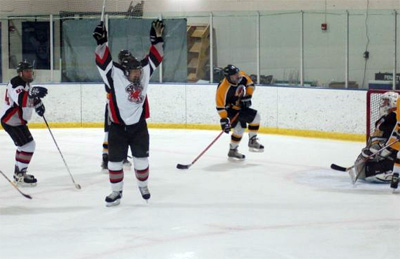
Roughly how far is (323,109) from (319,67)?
2.55 feet

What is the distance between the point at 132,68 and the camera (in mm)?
5961

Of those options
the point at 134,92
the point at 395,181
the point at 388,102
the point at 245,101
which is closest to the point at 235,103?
the point at 245,101

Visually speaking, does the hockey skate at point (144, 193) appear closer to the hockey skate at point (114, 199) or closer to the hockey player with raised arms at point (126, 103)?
the hockey player with raised arms at point (126, 103)

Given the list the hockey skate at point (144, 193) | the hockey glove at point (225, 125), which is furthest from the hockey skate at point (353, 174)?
the hockey skate at point (144, 193)

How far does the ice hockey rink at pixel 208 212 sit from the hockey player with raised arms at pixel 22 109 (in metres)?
0.21

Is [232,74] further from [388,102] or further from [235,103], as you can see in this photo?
[388,102]

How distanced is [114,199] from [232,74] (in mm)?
2425

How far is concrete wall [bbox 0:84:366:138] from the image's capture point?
9.88m

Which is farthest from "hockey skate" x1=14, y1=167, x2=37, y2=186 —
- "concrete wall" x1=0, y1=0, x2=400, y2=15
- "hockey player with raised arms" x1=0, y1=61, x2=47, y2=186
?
"concrete wall" x1=0, y1=0, x2=400, y2=15

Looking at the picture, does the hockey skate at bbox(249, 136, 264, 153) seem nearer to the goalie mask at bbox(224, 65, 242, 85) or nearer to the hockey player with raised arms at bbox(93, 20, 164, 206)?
the goalie mask at bbox(224, 65, 242, 85)

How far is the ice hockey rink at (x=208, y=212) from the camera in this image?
4883mm

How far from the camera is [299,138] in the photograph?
399 inches

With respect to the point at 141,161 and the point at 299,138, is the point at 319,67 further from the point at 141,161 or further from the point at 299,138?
the point at 141,161

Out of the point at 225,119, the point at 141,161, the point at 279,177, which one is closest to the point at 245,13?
the point at 225,119
